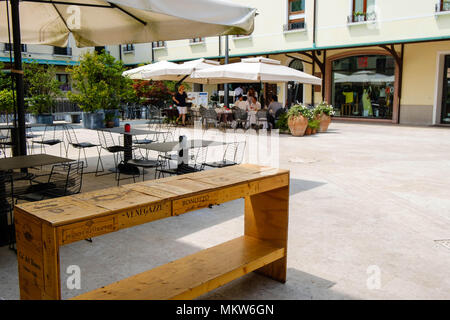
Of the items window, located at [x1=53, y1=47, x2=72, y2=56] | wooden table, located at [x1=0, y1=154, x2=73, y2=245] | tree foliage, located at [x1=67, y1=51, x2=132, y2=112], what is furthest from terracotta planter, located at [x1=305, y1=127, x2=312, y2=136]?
window, located at [x1=53, y1=47, x2=72, y2=56]

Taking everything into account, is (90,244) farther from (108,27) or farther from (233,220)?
(108,27)

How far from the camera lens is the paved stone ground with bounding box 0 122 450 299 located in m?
3.12

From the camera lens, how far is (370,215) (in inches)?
195

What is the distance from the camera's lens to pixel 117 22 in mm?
6469

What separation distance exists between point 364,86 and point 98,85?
11730 millimetres

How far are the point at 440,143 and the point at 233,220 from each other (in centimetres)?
889

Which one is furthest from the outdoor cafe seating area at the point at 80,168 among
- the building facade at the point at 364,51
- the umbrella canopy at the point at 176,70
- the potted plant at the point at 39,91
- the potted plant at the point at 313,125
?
the building facade at the point at 364,51

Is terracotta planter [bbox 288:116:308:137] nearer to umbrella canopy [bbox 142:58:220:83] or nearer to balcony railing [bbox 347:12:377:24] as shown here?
umbrella canopy [bbox 142:58:220:83]

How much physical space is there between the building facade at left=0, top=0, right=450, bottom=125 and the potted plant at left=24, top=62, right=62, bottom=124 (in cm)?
896

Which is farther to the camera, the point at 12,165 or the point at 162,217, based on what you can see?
the point at 12,165

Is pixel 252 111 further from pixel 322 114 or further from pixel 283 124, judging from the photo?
pixel 322 114

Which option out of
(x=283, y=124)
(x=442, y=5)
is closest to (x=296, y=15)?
(x=442, y=5)

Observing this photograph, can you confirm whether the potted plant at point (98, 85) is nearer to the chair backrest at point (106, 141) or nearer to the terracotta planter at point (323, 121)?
the chair backrest at point (106, 141)
